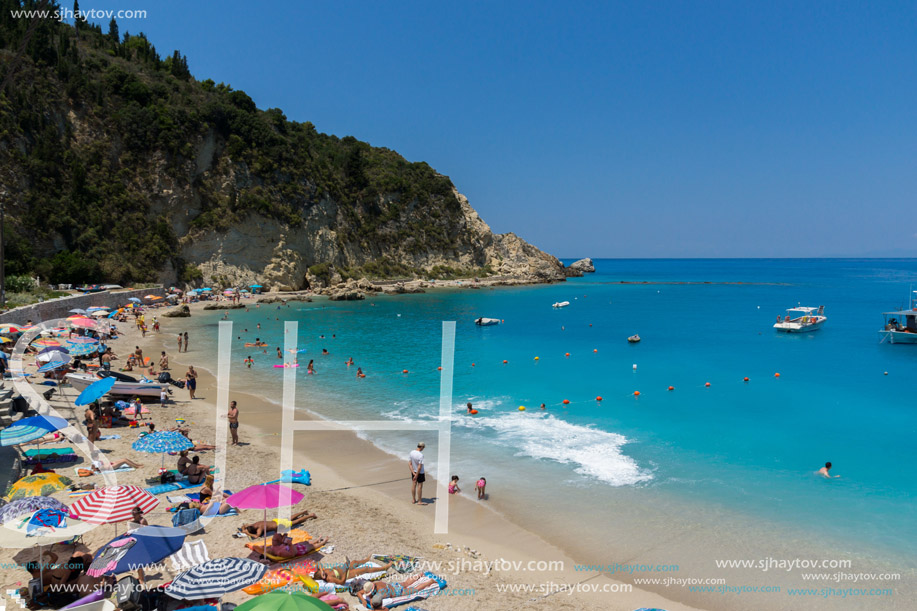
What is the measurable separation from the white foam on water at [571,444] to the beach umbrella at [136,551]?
10576mm

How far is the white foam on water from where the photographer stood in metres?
15.0

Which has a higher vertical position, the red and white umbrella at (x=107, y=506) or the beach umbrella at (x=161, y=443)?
the red and white umbrella at (x=107, y=506)

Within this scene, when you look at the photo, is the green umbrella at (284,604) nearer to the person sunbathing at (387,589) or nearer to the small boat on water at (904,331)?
the person sunbathing at (387,589)

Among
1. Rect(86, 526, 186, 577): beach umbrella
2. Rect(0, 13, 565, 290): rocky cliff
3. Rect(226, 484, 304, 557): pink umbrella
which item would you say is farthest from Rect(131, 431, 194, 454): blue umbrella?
Rect(0, 13, 565, 290): rocky cliff

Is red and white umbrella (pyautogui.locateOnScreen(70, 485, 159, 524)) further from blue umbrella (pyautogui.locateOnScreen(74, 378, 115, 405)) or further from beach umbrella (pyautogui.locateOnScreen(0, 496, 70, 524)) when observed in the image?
blue umbrella (pyautogui.locateOnScreen(74, 378, 115, 405))

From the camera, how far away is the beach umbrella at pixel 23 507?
27.0 feet

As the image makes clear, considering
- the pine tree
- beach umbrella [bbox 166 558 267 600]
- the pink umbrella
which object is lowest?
beach umbrella [bbox 166 558 267 600]

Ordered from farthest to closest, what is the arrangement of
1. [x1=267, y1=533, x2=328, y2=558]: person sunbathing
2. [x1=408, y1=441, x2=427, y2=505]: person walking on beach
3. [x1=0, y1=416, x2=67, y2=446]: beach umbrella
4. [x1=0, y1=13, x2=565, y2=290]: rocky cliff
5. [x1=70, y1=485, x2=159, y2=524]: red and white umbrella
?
[x1=0, y1=13, x2=565, y2=290]: rocky cliff → [x1=408, y1=441, x2=427, y2=505]: person walking on beach → [x1=0, y1=416, x2=67, y2=446]: beach umbrella → [x1=267, y1=533, x2=328, y2=558]: person sunbathing → [x1=70, y1=485, x2=159, y2=524]: red and white umbrella

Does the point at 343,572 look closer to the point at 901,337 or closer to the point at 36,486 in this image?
the point at 36,486

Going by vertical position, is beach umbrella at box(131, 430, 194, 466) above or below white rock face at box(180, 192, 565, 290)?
below

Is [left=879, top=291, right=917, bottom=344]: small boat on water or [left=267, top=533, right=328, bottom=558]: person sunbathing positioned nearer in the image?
[left=267, top=533, right=328, bottom=558]: person sunbathing

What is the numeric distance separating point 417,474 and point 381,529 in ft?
5.81

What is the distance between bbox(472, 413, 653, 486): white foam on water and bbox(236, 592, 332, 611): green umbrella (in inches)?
402

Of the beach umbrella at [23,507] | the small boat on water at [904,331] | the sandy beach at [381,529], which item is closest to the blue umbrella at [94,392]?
the sandy beach at [381,529]
